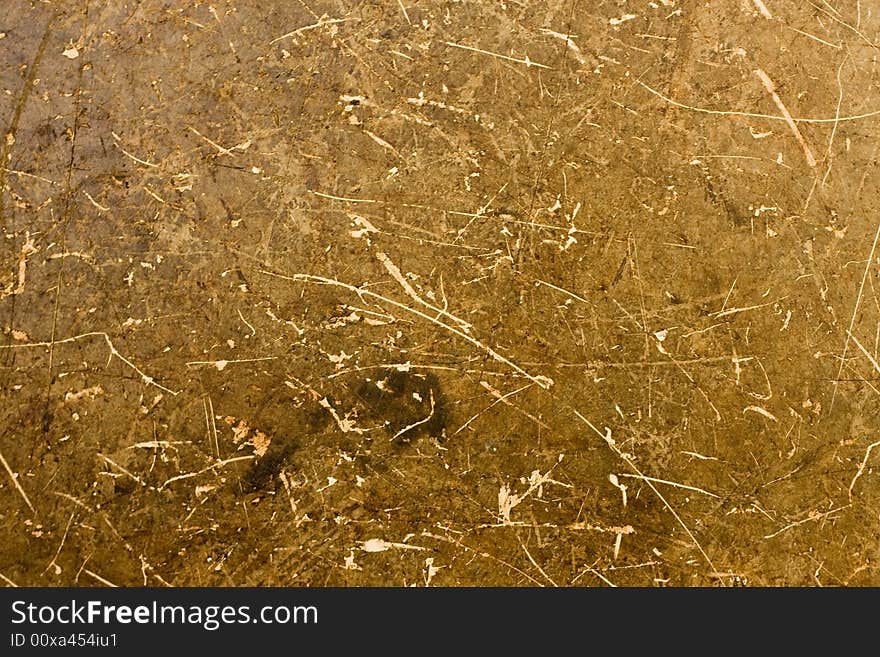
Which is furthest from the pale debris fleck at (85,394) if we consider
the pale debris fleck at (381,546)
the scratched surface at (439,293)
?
the pale debris fleck at (381,546)

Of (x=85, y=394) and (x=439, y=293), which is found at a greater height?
(x=439, y=293)

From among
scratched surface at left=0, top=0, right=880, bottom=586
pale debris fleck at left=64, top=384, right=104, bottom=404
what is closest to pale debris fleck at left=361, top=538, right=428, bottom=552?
scratched surface at left=0, top=0, right=880, bottom=586

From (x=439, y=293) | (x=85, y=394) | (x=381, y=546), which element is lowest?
(x=381, y=546)

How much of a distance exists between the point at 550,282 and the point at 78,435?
1.92 meters

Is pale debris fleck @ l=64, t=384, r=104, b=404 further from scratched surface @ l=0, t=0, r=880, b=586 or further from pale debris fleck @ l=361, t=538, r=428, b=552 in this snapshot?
pale debris fleck @ l=361, t=538, r=428, b=552

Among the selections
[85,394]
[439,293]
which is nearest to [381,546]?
[439,293]

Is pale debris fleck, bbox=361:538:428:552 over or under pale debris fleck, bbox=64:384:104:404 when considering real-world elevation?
under

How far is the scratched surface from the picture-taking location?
6.59 ft

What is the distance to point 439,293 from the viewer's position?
2088 mm

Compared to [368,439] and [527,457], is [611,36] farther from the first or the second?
[368,439]

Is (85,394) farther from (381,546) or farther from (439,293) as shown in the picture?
(439,293)

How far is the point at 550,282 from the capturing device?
2098 mm

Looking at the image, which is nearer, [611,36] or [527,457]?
[527,457]

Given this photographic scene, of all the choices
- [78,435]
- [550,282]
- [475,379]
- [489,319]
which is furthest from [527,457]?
[78,435]
